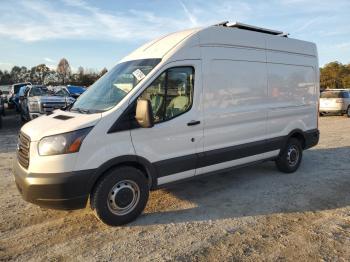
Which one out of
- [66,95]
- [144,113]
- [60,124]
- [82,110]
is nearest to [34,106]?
[66,95]

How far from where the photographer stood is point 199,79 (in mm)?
5402

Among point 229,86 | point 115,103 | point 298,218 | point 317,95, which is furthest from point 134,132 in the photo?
point 317,95

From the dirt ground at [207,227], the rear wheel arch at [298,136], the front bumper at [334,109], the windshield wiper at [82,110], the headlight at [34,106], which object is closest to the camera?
the dirt ground at [207,227]

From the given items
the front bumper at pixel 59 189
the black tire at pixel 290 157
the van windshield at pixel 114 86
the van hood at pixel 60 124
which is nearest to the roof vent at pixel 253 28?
the van windshield at pixel 114 86

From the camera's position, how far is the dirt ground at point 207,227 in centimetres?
400

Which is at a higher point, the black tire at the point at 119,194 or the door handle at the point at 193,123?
the door handle at the point at 193,123

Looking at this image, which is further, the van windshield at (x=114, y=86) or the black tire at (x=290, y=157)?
the black tire at (x=290, y=157)

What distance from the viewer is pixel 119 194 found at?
469 cm

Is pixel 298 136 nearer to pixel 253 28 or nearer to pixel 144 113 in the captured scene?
pixel 253 28

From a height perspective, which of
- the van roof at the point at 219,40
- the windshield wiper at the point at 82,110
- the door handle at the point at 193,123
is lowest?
the door handle at the point at 193,123

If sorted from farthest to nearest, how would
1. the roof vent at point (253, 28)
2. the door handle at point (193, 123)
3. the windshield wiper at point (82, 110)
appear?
1. the roof vent at point (253, 28)
2. the door handle at point (193, 123)
3. the windshield wiper at point (82, 110)

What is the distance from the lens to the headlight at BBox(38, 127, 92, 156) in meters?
4.26

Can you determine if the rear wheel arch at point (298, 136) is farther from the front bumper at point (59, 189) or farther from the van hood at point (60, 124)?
the front bumper at point (59, 189)

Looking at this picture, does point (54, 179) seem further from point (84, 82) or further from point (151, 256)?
point (84, 82)
